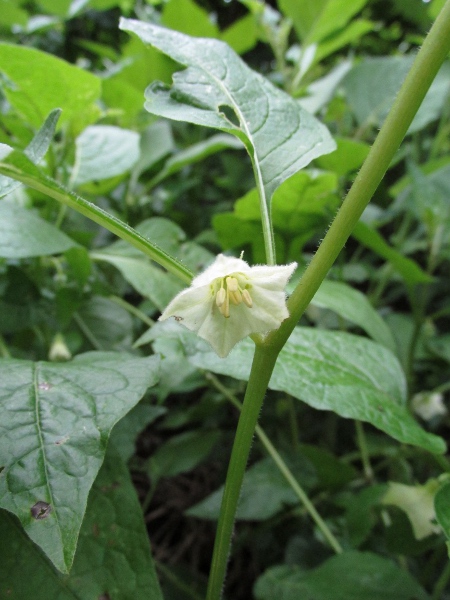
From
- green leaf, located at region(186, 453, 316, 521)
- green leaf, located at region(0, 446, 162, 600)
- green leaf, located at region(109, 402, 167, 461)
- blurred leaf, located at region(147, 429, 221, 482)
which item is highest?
green leaf, located at region(0, 446, 162, 600)

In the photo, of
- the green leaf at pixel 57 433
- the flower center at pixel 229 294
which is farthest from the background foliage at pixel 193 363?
the flower center at pixel 229 294

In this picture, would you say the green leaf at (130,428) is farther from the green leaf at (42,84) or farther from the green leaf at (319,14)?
the green leaf at (319,14)

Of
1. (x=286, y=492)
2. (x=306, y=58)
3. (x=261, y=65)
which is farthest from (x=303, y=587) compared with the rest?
(x=261, y=65)

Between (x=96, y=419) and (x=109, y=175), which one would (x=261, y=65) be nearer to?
(x=109, y=175)

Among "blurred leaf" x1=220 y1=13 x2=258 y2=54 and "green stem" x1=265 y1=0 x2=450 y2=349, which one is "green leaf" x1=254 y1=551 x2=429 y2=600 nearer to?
"green stem" x1=265 y1=0 x2=450 y2=349

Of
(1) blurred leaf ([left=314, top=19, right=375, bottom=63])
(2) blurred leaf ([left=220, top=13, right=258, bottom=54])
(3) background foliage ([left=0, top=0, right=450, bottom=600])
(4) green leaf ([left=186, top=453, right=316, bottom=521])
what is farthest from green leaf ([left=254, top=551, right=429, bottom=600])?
(2) blurred leaf ([left=220, top=13, right=258, bottom=54])

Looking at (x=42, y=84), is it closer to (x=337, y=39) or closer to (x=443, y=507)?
(x=443, y=507)

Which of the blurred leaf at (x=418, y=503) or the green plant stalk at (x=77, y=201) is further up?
the green plant stalk at (x=77, y=201)

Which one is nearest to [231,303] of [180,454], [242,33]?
[180,454]
